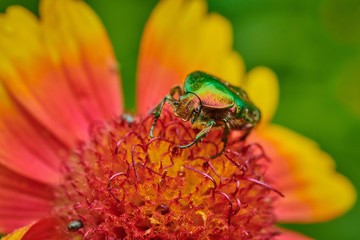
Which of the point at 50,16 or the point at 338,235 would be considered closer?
the point at 50,16

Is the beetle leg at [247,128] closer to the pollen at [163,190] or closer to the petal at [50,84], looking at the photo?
the pollen at [163,190]

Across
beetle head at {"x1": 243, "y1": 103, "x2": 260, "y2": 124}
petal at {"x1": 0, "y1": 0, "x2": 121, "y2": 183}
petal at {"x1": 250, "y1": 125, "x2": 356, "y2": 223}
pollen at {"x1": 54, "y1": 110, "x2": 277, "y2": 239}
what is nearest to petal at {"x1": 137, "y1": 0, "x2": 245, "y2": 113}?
petal at {"x1": 0, "y1": 0, "x2": 121, "y2": 183}

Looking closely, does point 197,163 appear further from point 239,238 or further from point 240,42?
point 240,42

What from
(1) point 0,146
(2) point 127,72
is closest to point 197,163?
(1) point 0,146

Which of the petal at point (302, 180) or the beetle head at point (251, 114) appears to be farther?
the petal at point (302, 180)

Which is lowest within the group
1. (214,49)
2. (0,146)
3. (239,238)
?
(0,146)

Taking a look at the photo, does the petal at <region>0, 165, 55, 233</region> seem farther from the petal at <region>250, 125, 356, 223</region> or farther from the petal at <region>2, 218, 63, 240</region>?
the petal at <region>250, 125, 356, 223</region>

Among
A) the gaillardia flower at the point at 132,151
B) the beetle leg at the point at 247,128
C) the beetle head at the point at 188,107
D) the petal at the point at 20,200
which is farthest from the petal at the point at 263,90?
the petal at the point at 20,200
